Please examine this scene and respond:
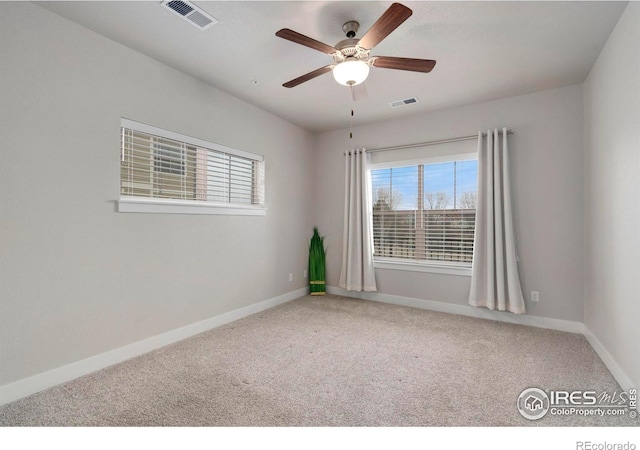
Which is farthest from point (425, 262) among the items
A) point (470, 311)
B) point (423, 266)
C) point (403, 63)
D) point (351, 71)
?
point (351, 71)

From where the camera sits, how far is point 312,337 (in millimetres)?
3109

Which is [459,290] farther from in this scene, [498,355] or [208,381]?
[208,381]

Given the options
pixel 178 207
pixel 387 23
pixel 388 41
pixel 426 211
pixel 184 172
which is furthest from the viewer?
pixel 426 211

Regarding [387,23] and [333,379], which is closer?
[387,23]

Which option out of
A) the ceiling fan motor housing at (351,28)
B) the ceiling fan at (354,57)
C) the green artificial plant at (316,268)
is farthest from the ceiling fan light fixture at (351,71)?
the green artificial plant at (316,268)

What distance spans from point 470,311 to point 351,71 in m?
3.14

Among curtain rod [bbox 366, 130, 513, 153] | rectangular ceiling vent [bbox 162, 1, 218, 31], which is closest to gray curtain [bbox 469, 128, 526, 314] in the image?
curtain rod [bbox 366, 130, 513, 153]

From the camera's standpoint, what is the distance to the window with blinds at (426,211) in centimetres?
392

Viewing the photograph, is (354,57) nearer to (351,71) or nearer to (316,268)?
(351,71)

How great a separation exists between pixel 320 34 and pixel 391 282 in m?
3.21

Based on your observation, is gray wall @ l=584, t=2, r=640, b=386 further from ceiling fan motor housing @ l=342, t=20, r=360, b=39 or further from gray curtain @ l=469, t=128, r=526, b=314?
ceiling fan motor housing @ l=342, t=20, r=360, b=39

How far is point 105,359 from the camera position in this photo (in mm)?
2447

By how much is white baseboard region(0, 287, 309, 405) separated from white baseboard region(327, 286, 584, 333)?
5.63ft

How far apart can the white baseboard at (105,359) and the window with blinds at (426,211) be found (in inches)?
87.1
